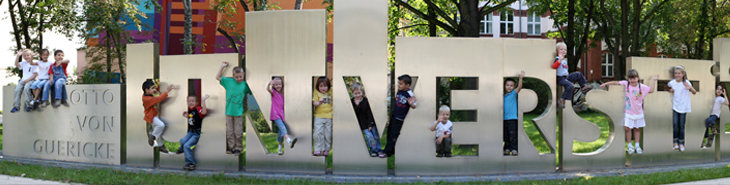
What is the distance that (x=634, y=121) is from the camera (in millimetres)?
7273

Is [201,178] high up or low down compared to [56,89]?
down

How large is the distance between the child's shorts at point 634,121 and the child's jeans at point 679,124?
84 cm

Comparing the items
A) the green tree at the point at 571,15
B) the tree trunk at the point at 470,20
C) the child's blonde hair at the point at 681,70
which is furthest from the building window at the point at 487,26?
the child's blonde hair at the point at 681,70

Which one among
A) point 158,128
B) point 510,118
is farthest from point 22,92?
point 510,118

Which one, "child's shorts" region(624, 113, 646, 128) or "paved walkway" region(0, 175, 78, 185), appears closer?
"paved walkway" region(0, 175, 78, 185)

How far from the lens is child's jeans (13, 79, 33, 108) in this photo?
789 centimetres

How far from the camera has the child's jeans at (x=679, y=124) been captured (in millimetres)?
7633

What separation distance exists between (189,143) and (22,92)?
357 centimetres

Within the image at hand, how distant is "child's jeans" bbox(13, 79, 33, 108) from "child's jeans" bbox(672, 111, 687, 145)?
10.9 meters

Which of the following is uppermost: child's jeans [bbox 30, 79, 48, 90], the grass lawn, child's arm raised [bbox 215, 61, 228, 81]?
child's arm raised [bbox 215, 61, 228, 81]

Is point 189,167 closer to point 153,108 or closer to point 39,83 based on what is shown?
point 153,108

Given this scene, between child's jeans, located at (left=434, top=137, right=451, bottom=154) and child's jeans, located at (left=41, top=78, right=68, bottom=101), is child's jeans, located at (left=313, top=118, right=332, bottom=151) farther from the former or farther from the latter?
child's jeans, located at (left=41, top=78, right=68, bottom=101)

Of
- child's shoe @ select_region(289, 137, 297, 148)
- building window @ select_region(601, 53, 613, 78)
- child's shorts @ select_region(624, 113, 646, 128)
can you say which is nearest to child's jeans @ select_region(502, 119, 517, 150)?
child's shorts @ select_region(624, 113, 646, 128)

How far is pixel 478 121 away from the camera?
683 centimetres
